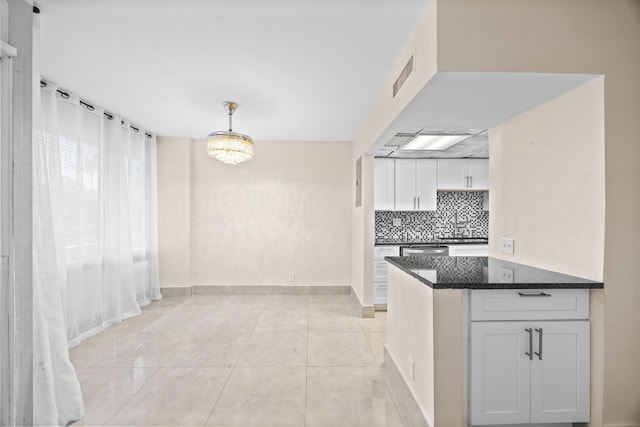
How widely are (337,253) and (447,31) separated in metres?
4.07

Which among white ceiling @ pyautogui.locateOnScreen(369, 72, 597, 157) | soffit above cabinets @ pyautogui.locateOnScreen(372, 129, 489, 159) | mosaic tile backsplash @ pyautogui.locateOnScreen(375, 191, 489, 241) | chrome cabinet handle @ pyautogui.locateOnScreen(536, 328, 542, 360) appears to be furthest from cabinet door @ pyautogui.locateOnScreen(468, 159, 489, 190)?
chrome cabinet handle @ pyautogui.locateOnScreen(536, 328, 542, 360)

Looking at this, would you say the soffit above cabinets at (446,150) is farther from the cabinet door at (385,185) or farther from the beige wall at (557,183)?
the beige wall at (557,183)

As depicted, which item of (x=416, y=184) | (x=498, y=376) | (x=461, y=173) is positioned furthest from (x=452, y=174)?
(x=498, y=376)

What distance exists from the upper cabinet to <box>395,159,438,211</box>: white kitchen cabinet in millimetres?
113

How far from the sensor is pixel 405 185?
5160mm

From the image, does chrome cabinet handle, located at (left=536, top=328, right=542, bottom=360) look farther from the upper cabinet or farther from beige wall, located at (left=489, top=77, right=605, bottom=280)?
the upper cabinet

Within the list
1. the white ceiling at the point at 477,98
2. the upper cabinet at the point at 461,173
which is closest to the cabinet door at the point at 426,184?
the upper cabinet at the point at 461,173

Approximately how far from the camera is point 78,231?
3.59 m

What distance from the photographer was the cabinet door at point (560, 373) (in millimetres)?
1847

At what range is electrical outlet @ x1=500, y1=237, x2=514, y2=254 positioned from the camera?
8.83ft

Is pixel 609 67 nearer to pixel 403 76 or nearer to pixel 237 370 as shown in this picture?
pixel 403 76

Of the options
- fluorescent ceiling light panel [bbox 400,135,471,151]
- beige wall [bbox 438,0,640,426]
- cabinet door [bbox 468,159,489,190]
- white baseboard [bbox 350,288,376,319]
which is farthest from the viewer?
cabinet door [bbox 468,159,489,190]

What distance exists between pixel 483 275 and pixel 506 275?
0.50 feet

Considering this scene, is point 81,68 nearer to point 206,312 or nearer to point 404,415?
point 206,312
